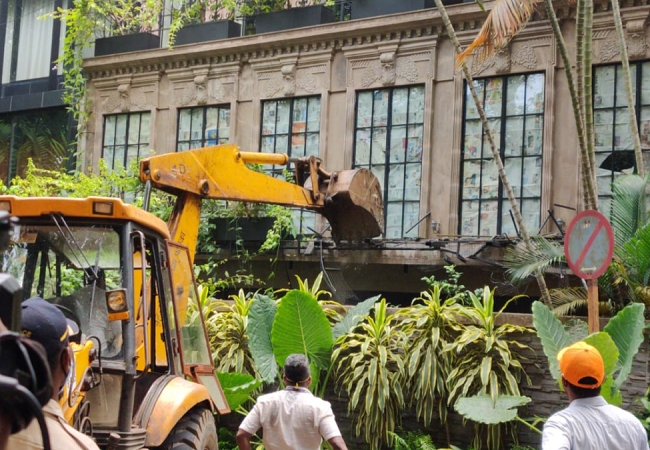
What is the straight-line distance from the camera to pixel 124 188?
17.8 meters

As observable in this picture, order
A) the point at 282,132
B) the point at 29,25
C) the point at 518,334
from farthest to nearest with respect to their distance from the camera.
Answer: the point at 29,25 → the point at 282,132 → the point at 518,334

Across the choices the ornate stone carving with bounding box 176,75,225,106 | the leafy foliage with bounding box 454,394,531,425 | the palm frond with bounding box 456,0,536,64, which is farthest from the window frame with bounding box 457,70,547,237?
the leafy foliage with bounding box 454,394,531,425

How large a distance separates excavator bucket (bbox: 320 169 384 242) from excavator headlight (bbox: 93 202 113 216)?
5952 mm

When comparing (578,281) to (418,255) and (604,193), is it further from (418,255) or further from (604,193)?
(418,255)

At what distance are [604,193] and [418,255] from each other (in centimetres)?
356

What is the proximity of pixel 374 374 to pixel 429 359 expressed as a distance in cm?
68

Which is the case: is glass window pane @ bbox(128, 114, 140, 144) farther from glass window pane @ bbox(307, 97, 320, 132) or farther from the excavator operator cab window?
the excavator operator cab window

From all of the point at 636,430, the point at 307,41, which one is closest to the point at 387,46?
the point at 307,41

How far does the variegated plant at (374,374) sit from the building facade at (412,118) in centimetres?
472

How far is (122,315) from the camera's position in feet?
18.3

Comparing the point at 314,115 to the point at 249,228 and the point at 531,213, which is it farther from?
the point at 531,213

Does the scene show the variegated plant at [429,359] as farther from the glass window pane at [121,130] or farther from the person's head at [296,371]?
the glass window pane at [121,130]

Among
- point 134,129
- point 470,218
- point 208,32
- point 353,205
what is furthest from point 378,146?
point 134,129

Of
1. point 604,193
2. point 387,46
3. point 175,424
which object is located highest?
point 387,46
